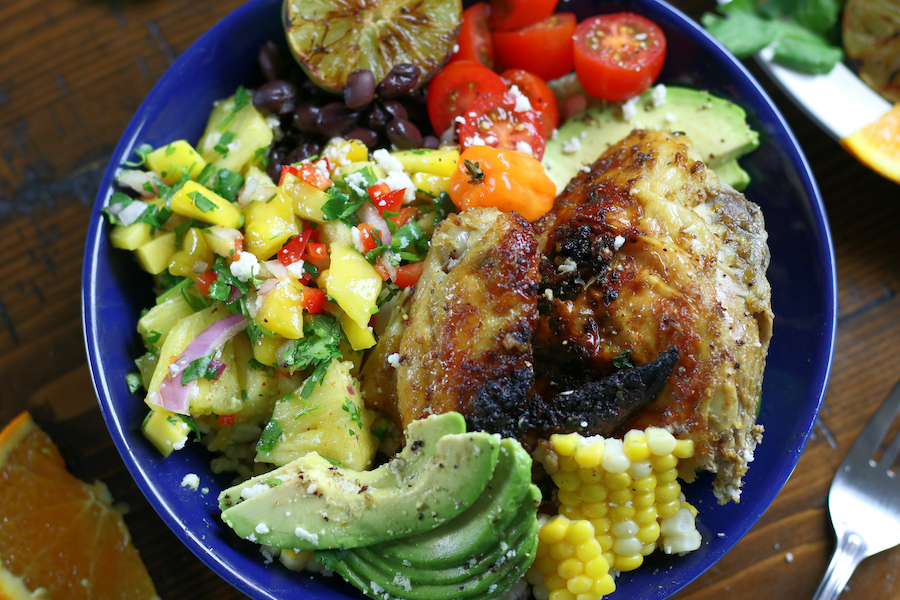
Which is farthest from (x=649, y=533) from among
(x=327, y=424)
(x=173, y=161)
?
(x=173, y=161)

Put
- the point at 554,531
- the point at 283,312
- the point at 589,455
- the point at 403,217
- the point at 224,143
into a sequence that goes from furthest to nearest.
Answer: the point at 224,143, the point at 403,217, the point at 283,312, the point at 554,531, the point at 589,455

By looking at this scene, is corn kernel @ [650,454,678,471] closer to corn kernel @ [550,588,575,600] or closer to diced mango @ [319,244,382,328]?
corn kernel @ [550,588,575,600]

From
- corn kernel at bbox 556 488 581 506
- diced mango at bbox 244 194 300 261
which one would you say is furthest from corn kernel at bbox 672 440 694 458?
diced mango at bbox 244 194 300 261

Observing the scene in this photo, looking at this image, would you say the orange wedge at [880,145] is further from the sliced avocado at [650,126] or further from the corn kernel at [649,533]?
the corn kernel at [649,533]

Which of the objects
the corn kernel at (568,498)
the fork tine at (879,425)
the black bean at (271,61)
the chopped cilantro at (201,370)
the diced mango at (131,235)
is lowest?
the fork tine at (879,425)

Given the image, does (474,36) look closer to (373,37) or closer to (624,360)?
(373,37)

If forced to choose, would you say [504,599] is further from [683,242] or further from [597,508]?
[683,242]

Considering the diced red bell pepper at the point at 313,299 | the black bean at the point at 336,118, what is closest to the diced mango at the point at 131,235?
the diced red bell pepper at the point at 313,299
